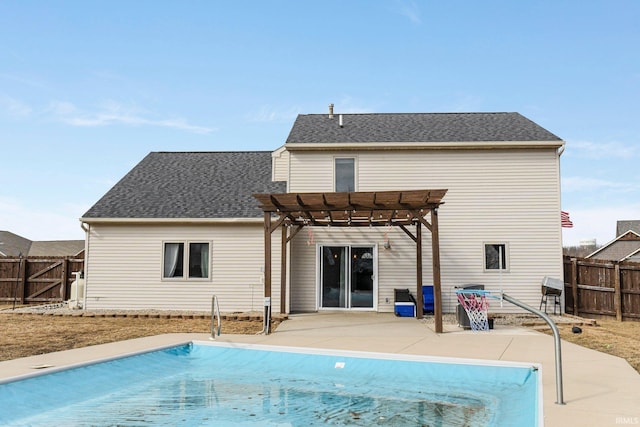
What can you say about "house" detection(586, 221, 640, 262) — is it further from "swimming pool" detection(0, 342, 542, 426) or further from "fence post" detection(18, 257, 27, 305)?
"fence post" detection(18, 257, 27, 305)

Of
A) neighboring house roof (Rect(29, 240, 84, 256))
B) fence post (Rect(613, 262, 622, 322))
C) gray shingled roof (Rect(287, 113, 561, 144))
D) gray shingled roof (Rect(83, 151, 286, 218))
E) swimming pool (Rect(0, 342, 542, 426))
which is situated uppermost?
gray shingled roof (Rect(287, 113, 561, 144))

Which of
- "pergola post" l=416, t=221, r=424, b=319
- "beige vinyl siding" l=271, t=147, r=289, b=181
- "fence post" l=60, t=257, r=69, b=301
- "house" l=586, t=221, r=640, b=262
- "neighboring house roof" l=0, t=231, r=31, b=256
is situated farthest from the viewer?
"house" l=586, t=221, r=640, b=262

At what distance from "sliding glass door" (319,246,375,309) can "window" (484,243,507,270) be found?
3337 mm

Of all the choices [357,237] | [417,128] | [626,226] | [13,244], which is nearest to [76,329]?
[357,237]

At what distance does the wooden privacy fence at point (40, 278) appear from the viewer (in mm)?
18266

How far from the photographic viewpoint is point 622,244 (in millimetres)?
40125

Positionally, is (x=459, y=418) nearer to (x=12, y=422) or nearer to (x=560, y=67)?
(x=12, y=422)

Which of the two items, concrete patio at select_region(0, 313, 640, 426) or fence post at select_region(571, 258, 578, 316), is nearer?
concrete patio at select_region(0, 313, 640, 426)

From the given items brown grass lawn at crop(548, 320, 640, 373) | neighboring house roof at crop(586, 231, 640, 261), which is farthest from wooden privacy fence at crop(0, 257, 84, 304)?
neighboring house roof at crop(586, 231, 640, 261)

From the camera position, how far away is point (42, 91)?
619 inches

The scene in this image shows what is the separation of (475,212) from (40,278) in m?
15.5

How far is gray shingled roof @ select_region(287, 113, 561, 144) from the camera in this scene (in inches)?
596

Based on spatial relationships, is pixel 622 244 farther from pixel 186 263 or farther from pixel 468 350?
pixel 468 350

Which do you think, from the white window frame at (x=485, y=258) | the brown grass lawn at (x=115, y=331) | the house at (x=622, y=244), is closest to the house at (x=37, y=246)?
the brown grass lawn at (x=115, y=331)
